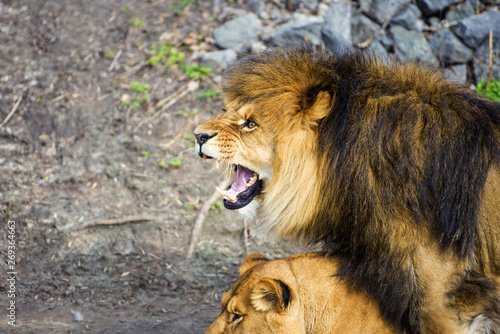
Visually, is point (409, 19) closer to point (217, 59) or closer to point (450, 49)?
point (450, 49)

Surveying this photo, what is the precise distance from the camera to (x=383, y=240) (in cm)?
283

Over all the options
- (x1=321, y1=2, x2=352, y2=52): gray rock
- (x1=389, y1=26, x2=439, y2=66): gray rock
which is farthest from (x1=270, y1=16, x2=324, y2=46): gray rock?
(x1=389, y1=26, x2=439, y2=66): gray rock

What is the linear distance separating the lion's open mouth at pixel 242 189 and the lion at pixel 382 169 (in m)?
0.11

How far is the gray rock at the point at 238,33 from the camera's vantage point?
6570 mm

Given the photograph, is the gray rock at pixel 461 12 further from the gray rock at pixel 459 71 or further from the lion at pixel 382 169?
the lion at pixel 382 169

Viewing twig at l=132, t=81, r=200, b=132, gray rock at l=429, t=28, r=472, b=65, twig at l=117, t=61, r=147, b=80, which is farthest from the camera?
twig at l=117, t=61, r=147, b=80

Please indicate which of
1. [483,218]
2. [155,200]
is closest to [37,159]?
[155,200]

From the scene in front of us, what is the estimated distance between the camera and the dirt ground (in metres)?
4.34

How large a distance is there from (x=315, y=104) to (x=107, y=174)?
3055mm

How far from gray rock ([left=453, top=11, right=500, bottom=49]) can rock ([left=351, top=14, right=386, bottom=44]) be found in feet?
3.05

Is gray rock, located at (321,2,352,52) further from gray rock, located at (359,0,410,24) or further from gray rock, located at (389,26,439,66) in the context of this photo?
gray rock, located at (389,26,439,66)

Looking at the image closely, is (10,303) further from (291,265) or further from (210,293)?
(291,265)

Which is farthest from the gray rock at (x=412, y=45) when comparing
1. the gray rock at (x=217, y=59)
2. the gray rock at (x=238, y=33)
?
the gray rock at (x=217, y=59)

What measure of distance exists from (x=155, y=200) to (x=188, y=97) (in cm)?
151
